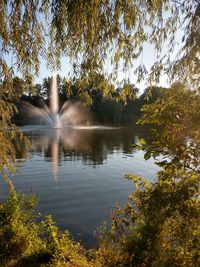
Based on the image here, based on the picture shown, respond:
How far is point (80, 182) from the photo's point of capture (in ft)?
56.4

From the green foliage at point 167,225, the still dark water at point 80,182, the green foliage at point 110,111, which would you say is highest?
the green foliage at point 110,111

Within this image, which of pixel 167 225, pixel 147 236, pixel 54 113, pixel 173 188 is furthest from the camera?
pixel 54 113

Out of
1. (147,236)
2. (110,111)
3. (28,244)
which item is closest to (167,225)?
(147,236)

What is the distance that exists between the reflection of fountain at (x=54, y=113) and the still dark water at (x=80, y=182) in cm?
3672

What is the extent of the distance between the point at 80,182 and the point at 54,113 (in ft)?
Result: 168

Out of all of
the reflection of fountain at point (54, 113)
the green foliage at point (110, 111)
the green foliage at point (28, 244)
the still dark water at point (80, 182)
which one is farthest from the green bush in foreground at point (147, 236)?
the green foliage at point (110, 111)

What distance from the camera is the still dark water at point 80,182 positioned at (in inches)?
461

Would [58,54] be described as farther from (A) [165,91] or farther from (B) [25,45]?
(A) [165,91]

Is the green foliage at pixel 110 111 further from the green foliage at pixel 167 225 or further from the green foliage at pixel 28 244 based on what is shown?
the green foliage at pixel 167 225

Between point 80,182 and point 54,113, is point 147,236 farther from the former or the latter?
point 54,113

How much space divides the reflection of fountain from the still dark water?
36.7 meters

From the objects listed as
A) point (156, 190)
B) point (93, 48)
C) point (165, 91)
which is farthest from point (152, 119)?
point (93, 48)

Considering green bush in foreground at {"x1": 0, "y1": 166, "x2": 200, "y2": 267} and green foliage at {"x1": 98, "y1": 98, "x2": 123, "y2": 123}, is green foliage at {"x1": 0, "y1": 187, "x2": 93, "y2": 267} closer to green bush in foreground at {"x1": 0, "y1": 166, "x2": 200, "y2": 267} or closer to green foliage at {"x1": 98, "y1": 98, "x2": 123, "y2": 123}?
green bush in foreground at {"x1": 0, "y1": 166, "x2": 200, "y2": 267}

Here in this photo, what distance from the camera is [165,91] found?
4.39 meters
